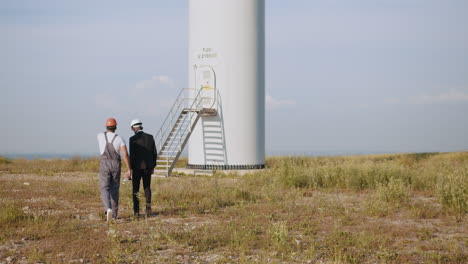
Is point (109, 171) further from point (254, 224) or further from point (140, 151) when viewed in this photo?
point (254, 224)

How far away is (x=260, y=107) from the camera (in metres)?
25.2

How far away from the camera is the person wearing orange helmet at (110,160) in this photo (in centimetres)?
1123

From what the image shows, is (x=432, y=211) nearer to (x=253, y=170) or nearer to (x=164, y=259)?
(x=164, y=259)

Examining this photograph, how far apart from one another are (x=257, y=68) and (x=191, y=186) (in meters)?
9.12

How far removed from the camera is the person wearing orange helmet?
36.9 feet

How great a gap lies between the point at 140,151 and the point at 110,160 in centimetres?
95

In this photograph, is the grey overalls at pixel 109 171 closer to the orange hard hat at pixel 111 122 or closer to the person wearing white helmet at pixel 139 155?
the orange hard hat at pixel 111 122

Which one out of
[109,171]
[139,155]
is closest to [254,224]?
[139,155]

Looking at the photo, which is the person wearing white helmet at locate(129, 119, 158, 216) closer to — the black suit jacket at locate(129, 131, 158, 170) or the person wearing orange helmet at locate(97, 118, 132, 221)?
the black suit jacket at locate(129, 131, 158, 170)

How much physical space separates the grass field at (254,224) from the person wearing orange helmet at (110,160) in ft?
2.04

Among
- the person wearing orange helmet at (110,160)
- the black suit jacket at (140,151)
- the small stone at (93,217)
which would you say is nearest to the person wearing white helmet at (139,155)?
the black suit jacket at (140,151)

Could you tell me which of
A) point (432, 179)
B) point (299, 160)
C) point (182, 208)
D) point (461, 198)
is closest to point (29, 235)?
point (182, 208)

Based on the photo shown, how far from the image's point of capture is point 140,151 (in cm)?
1207

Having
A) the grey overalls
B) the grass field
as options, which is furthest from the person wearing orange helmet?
the grass field
